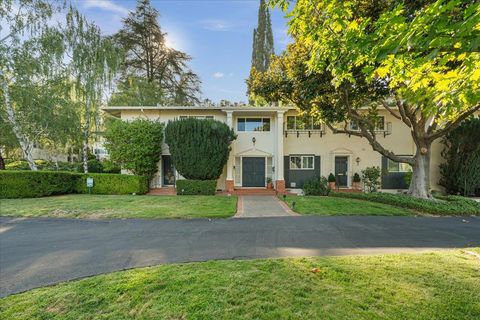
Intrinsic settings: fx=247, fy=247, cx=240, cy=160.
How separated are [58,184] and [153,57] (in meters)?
17.1

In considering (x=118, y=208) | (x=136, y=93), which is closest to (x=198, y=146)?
(x=118, y=208)

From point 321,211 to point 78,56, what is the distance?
17628 millimetres

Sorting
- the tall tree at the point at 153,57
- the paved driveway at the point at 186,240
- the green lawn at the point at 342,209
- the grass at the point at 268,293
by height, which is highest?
the tall tree at the point at 153,57

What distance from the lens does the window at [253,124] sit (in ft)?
52.6

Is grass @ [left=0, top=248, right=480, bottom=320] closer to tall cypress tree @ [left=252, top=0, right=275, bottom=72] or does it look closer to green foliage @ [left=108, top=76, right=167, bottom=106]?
green foliage @ [left=108, top=76, right=167, bottom=106]

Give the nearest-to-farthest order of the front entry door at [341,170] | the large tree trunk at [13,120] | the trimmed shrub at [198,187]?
the trimmed shrub at [198,187], the large tree trunk at [13,120], the front entry door at [341,170]

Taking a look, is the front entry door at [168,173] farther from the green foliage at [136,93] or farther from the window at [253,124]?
the green foliage at [136,93]

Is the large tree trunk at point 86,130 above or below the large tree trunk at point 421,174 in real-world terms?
above

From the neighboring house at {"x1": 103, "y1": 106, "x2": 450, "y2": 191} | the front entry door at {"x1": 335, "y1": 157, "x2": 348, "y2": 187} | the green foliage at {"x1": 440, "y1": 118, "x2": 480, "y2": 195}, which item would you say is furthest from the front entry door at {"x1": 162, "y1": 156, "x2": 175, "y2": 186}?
the green foliage at {"x1": 440, "y1": 118, "x2": 480, "y2": 195}

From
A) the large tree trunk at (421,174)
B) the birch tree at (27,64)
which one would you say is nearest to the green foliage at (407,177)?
the large tree trunk at (421,174)

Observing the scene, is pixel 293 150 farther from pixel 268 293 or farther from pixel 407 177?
pixel 268 293

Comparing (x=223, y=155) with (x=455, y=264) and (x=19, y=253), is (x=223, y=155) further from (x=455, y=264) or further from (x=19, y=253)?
(x=455, y=264)

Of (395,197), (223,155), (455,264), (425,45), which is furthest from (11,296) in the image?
(395,197)

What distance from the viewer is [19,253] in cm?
500
